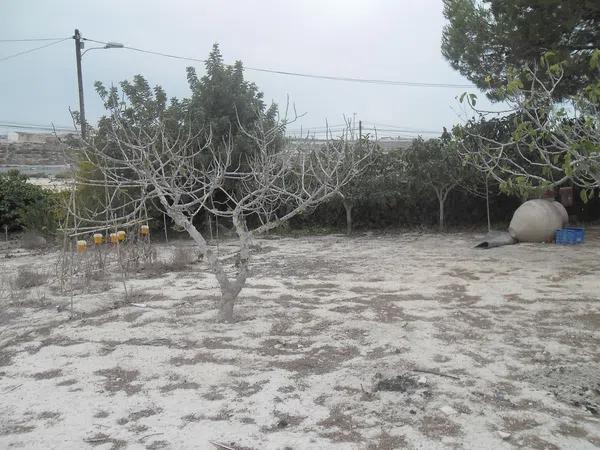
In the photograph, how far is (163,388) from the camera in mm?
3826

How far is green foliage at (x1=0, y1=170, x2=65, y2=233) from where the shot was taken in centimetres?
1310

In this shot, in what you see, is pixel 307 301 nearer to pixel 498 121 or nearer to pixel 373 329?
→ pixel 373 329

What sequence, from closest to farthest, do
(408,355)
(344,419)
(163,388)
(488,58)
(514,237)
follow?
(344,419), (163,388), (408,355), (514,237), (488,58)

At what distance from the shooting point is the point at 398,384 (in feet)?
12.3

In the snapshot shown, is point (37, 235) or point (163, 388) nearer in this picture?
point (163, 388)

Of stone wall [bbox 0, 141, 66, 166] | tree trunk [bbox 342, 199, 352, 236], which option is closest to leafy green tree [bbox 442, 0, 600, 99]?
tree trunk [bbox 342, 199, 352, 236]

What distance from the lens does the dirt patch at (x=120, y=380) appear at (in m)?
3.83

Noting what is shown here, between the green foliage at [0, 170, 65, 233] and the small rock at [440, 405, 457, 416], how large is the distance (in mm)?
11524

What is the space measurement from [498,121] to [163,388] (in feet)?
36.5

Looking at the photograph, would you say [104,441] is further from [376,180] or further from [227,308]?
[376,180]

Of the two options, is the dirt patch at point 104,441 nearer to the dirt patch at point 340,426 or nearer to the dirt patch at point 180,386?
the dirt patch at point 180,386

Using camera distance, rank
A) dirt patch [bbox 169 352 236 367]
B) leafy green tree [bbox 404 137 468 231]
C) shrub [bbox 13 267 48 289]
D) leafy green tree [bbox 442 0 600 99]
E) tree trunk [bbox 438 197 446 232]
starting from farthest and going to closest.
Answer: tree trunk [bbox 438 197 446 232], leafy green tree [bbox 404 137 468 231], leafy green tree [bbox 442 0 600 99], shrub [bbox 13 267 48 289], dirt patch [bbox 169 352 236 367]

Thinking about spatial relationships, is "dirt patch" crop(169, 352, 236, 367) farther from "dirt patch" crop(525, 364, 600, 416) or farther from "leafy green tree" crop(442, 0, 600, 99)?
"leafy green tree" crop(442, 0, 600, 99)

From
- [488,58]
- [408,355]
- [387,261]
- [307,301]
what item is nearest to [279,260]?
[387,261]
